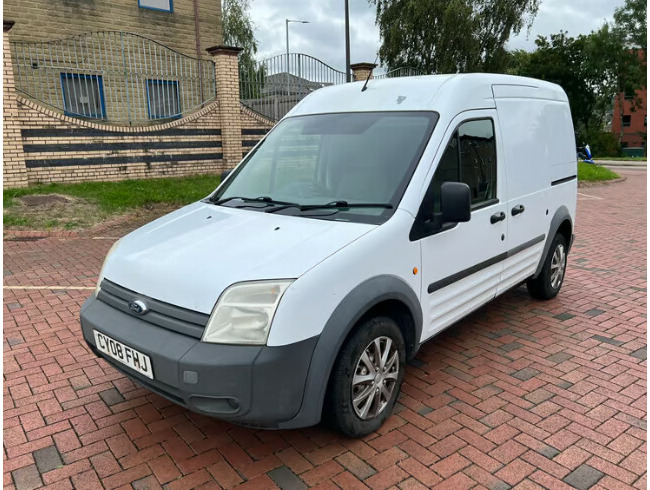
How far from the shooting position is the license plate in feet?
8.55

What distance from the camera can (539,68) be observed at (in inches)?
1759

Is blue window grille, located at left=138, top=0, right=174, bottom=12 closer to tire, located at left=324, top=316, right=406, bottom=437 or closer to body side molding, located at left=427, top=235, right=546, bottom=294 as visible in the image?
body side molding, located at left=427, top=235, right=546, bottom=294

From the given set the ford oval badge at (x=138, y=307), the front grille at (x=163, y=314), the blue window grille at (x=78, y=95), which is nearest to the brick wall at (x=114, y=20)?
the blue window grille at (x=78, y=95)

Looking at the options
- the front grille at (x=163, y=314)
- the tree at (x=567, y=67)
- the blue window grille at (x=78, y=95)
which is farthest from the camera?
the tree at (x=567, y=67)

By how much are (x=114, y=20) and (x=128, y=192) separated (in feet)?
28.9

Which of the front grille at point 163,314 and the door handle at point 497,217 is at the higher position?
the door handle at point 497,217

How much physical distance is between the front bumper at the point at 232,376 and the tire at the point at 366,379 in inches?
11.5

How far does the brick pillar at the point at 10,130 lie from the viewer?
996cm

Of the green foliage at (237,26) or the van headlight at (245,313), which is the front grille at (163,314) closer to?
the van headlight at (245,313)

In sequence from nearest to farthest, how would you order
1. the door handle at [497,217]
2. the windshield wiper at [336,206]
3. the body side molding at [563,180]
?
the windshield wiper at [336,206] < the door handle at [497,217] < the body side molding at [563,180]

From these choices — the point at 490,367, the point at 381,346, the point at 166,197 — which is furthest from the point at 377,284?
the point at 166,197

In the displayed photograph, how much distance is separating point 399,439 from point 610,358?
6.91 ft

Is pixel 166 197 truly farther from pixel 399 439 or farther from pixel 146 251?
pixel 399 439

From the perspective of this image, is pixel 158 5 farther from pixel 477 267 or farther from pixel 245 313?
pixel 245 313
